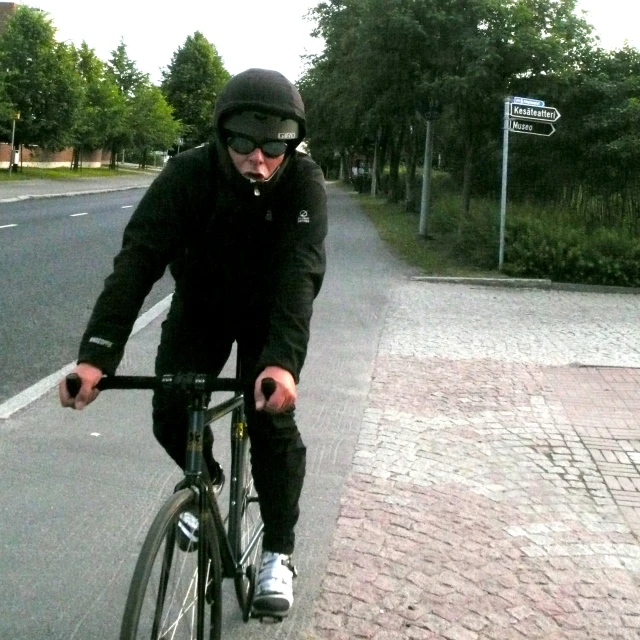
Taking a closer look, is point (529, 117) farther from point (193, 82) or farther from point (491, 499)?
point (193, 82)

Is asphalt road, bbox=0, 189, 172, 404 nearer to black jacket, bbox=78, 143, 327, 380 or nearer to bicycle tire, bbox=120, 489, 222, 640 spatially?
black jacket, bbox=78, 143, 327, 380

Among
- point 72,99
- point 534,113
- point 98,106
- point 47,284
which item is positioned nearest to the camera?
point 47,284

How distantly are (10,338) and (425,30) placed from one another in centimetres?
1363

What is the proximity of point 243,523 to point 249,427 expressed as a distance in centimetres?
47

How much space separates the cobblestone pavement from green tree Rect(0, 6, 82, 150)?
44.0 metres

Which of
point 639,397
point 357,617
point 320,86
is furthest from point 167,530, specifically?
point 320,86

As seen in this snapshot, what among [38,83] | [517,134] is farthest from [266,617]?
[38,83]

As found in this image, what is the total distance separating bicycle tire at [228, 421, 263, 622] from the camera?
3.40m

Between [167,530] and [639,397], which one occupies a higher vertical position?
[167,530]

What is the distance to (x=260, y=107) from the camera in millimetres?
2980

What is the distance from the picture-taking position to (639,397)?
26.9 feet

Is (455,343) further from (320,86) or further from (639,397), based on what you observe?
(320,86)

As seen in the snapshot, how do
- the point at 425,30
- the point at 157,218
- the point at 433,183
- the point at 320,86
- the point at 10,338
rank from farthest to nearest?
the point at 320,86
the point at 433,183
the point at 425,30
the point at 10,338
the point at 157,218

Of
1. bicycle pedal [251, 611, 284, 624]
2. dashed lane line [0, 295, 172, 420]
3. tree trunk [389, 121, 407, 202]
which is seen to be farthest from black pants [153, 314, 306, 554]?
tree trunk [389, 121, 407, 202]
